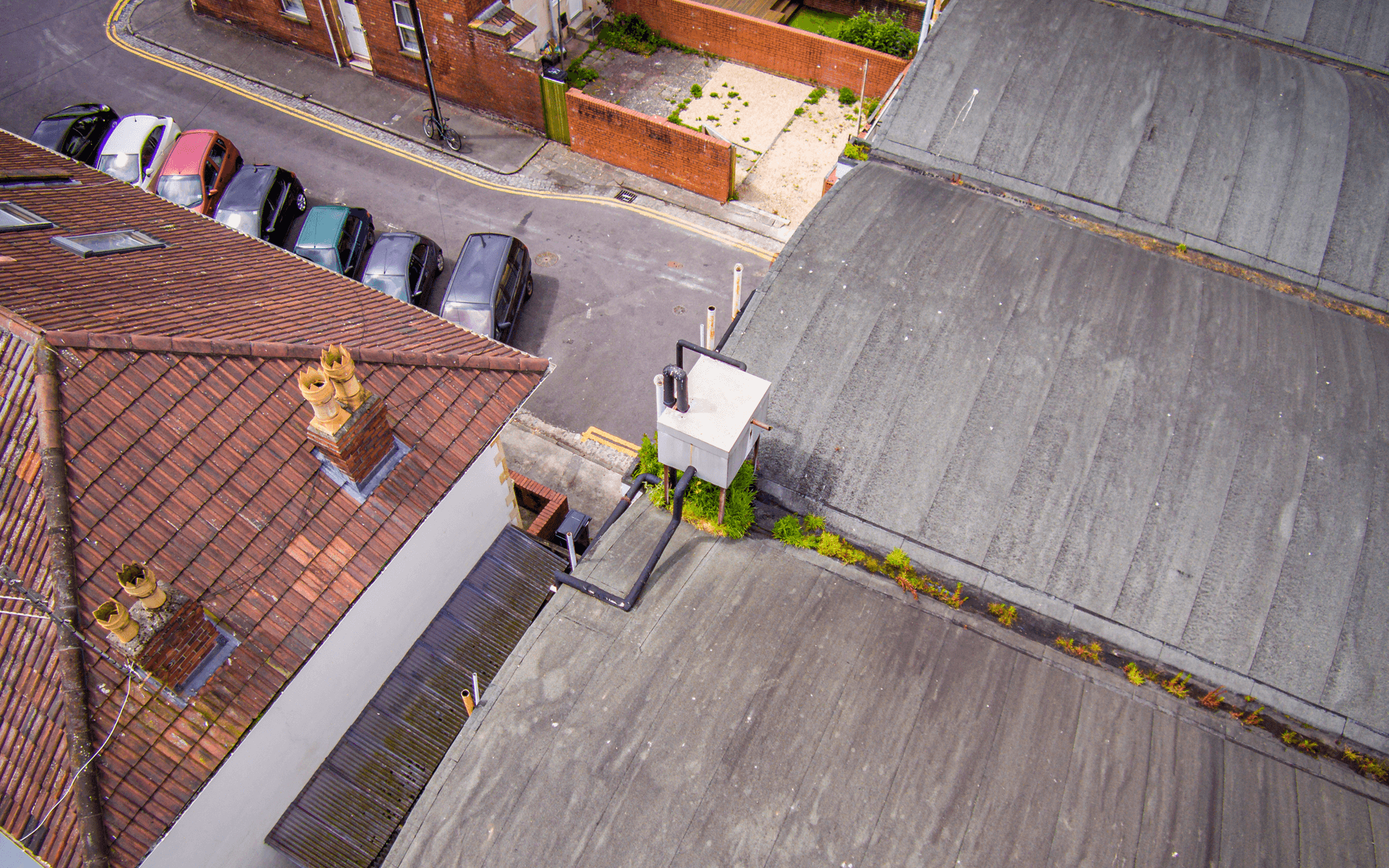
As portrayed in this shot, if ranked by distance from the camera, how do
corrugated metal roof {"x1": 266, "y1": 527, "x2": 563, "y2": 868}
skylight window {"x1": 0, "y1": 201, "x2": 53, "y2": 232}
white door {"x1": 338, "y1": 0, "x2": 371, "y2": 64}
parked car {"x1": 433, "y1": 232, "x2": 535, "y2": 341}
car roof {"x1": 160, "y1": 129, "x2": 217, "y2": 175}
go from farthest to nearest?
white door {"x1": 338, "y1": 0, "x2": 371, "y2": 64} → car roof {"x1": 160, "y1": 129, "x2": 217, "y2": 175} → parked car {"x1": 433, "y1": 232, "x2": 535, "y2": 341} → skylight window {"x1": 0, "y1": 201, "x2": 53, "y2": 232} → corrugated metal roof {"x1": 266, "y1": 527, "x2": 563, "y2": 868}

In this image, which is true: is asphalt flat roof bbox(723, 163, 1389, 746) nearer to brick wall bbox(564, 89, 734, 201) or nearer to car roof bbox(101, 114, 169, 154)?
brick wall bbox(564, 89, 734, 201)

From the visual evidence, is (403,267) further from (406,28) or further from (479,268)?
(406,28)

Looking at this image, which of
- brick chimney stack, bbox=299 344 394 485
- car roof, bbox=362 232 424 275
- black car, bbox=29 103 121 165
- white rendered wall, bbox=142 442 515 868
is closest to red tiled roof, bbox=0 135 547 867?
brick chimney stack, bbox=299 344 394 485

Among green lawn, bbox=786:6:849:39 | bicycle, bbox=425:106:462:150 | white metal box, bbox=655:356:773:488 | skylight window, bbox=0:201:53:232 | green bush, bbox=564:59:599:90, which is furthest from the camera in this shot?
green lawn, bbox=786:6:849:39

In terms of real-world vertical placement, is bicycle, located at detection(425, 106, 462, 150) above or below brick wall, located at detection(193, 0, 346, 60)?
below

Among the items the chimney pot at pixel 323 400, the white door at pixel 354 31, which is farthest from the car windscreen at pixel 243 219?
the chimney pot at pixel 323 400

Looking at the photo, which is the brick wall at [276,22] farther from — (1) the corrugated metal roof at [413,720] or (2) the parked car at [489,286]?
(1) the corrugated metal roof at [413,720]

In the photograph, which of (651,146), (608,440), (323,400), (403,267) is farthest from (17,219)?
(651,146)
